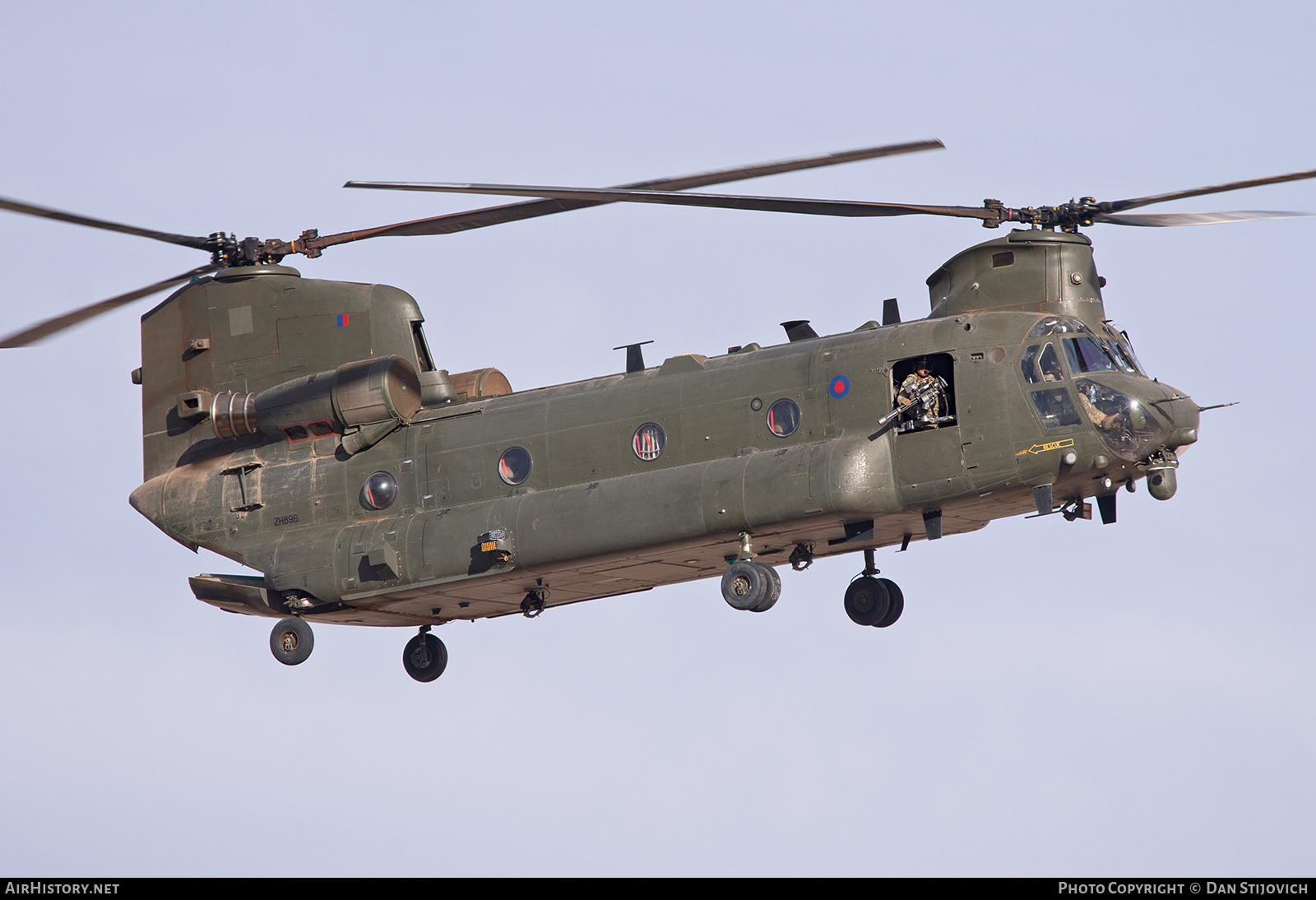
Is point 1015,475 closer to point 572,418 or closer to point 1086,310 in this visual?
point 1086,310

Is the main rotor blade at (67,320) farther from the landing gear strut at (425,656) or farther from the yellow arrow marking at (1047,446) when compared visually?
the yellow arrow marking at (1047,446)

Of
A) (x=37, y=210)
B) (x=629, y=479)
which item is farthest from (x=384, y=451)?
(x=37, y=210)

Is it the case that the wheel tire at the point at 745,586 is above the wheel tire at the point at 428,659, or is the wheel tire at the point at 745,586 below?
below

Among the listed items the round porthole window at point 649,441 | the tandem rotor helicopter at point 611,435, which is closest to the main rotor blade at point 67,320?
the tandem rotor helicopter at point 611,435

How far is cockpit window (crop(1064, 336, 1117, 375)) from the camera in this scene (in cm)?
2728

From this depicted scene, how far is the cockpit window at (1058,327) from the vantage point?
27.5m

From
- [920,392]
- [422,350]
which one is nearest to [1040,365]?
[920,392]

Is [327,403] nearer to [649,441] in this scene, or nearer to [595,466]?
[595,466]

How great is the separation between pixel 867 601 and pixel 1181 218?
761 cm

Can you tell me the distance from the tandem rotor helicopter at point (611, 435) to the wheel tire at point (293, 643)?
0.04 m

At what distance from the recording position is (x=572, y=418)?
2994 centimetres

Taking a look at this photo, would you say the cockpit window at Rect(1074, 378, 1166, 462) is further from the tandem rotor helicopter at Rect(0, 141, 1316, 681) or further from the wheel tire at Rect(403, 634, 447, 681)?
the wheel tire at Rect(403, 634, 447, 681)

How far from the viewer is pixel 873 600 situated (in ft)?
100

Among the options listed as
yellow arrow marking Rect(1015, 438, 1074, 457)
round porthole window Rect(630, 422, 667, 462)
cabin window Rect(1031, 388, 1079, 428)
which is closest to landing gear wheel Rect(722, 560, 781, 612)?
round porthole window Rect(630, 422, 667, 462)
